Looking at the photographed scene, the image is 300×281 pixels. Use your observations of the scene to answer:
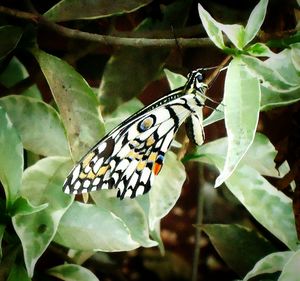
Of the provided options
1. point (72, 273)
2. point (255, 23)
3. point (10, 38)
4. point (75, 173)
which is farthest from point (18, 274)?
point (255, 23)

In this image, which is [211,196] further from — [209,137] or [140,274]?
[140,274]

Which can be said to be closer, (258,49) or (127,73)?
(258,49)

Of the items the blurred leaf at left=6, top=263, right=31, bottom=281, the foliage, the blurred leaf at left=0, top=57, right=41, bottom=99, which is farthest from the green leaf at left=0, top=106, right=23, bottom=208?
the blurred leaf at left=0, top=57, right=41, bottom=99

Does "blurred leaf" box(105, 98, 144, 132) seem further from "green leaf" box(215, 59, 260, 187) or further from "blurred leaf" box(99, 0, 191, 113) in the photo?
"green leaf" box(215, 59, 260, 187)

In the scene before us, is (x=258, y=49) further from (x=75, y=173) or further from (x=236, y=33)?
(x=75, y=173)

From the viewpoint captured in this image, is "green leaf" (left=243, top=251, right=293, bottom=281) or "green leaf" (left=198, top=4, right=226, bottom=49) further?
"green leaf" (left=243, top=251, right=293, bottom=281)

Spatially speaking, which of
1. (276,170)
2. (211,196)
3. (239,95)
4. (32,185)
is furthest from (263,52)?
(211,196)
